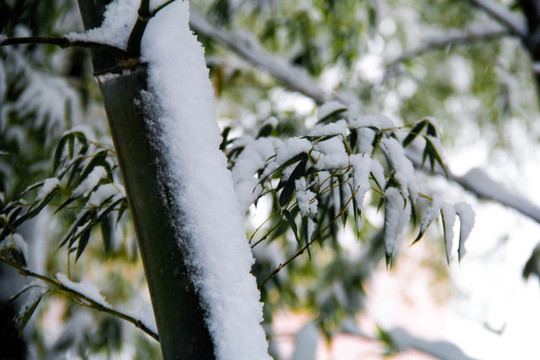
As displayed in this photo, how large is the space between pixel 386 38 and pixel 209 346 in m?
2.36

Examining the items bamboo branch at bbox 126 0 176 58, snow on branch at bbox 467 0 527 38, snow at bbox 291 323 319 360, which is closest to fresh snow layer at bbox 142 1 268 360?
bamboo branch at bbox 126 0 176 58

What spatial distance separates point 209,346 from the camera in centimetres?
41

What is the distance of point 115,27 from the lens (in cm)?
44

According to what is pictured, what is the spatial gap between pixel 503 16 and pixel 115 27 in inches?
66.2

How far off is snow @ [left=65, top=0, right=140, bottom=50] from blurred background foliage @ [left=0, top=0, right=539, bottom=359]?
667 millimetres

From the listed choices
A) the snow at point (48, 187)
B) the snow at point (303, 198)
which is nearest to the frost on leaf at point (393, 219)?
the snow at point (303, 198)

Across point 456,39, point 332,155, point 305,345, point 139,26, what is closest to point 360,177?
point 332,155

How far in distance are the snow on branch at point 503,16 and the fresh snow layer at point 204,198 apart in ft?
5.21

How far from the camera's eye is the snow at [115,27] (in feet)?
1.41

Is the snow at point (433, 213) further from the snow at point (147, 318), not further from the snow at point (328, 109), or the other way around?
the snow at point (147, 318)

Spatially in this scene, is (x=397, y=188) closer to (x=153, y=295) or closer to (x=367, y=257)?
(x=153, y=295)

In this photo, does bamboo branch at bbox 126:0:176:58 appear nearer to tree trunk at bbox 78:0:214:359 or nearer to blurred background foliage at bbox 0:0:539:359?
tree trunk at bbox 78:0:214:359

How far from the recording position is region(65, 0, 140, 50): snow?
0.43 meters

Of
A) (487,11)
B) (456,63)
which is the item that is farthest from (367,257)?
(456,63)
